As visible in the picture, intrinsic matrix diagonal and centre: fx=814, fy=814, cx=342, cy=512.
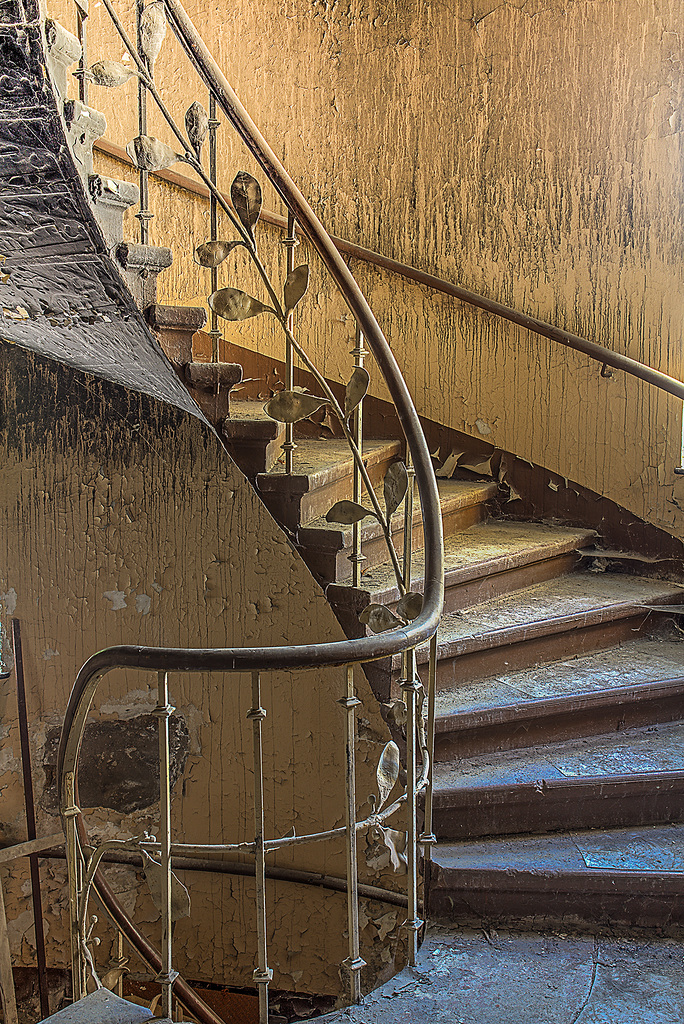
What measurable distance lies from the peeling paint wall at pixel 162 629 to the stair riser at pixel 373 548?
0.42m

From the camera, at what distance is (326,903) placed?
3.15m

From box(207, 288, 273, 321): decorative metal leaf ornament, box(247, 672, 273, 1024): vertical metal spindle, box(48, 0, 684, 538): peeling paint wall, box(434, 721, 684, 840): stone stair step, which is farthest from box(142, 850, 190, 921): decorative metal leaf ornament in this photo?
box(48, 0, 684, 538): peeling paint wall

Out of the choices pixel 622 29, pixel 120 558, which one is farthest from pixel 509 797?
pixel 622 29

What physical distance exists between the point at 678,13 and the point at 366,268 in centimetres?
159

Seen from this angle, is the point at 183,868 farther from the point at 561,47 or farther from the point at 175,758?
the point at 561,47

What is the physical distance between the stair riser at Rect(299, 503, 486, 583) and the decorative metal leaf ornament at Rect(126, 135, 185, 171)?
1.13 metres

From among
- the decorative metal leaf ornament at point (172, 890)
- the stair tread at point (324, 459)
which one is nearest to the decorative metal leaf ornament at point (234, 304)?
the stair tread at point (324, 459)

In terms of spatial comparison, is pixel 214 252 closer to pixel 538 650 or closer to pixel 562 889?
pixel 538 650

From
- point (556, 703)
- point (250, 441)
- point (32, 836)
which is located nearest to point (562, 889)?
point (556, 703)

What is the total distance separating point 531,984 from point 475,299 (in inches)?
105

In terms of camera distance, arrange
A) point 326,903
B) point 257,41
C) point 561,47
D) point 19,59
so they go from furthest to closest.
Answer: point 257,41, point 561,47, point 326,903, point 19,59

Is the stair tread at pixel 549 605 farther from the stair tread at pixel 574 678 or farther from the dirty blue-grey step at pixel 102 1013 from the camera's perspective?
the dirty blue-grey step at pixel 102 1013

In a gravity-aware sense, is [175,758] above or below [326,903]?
above

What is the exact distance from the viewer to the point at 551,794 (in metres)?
2.21
